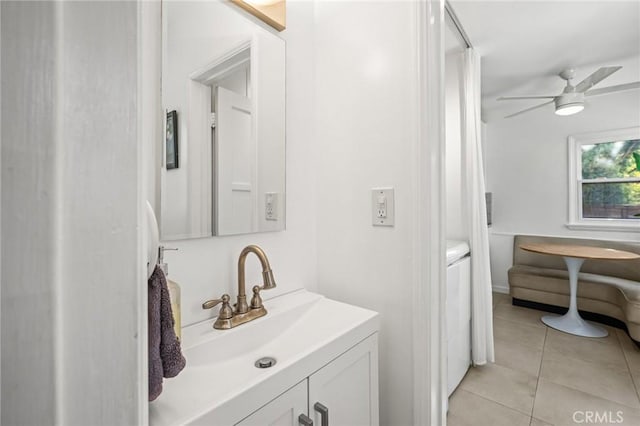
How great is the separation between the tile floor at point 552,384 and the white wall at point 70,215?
1936 mm

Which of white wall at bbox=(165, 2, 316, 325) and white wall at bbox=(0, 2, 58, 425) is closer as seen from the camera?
white wall at bbox=(0, 2, 58, 425)

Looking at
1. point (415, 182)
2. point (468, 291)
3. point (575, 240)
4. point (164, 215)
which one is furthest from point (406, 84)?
point (575, 240)

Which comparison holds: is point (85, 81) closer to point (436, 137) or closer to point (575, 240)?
point (436, 137)

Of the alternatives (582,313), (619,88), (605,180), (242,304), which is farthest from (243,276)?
(605,180)

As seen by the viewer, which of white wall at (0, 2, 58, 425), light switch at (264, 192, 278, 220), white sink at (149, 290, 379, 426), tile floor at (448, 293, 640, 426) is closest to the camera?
white wall at (0, 2, 58, 425)

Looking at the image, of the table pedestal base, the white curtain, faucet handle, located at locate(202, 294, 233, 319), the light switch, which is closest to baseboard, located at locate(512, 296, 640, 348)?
the table pedestal base

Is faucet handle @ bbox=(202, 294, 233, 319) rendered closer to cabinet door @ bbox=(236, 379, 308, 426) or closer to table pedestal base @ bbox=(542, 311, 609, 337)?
cabinet door @ bbox=(236, 379, 308, 426)

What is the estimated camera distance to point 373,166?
113cm

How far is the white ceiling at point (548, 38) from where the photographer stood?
2055 millimetres

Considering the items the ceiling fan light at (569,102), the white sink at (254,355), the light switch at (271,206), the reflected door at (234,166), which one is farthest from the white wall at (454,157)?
the reflected door at (234,166)

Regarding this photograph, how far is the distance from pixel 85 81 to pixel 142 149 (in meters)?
0.06

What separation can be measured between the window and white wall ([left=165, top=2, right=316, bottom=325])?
3743 millimetres

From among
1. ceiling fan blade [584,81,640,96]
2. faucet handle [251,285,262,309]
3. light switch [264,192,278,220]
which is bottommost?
faucet handle [251,285,262,309]

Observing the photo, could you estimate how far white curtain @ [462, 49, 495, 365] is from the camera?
2.01 meters
